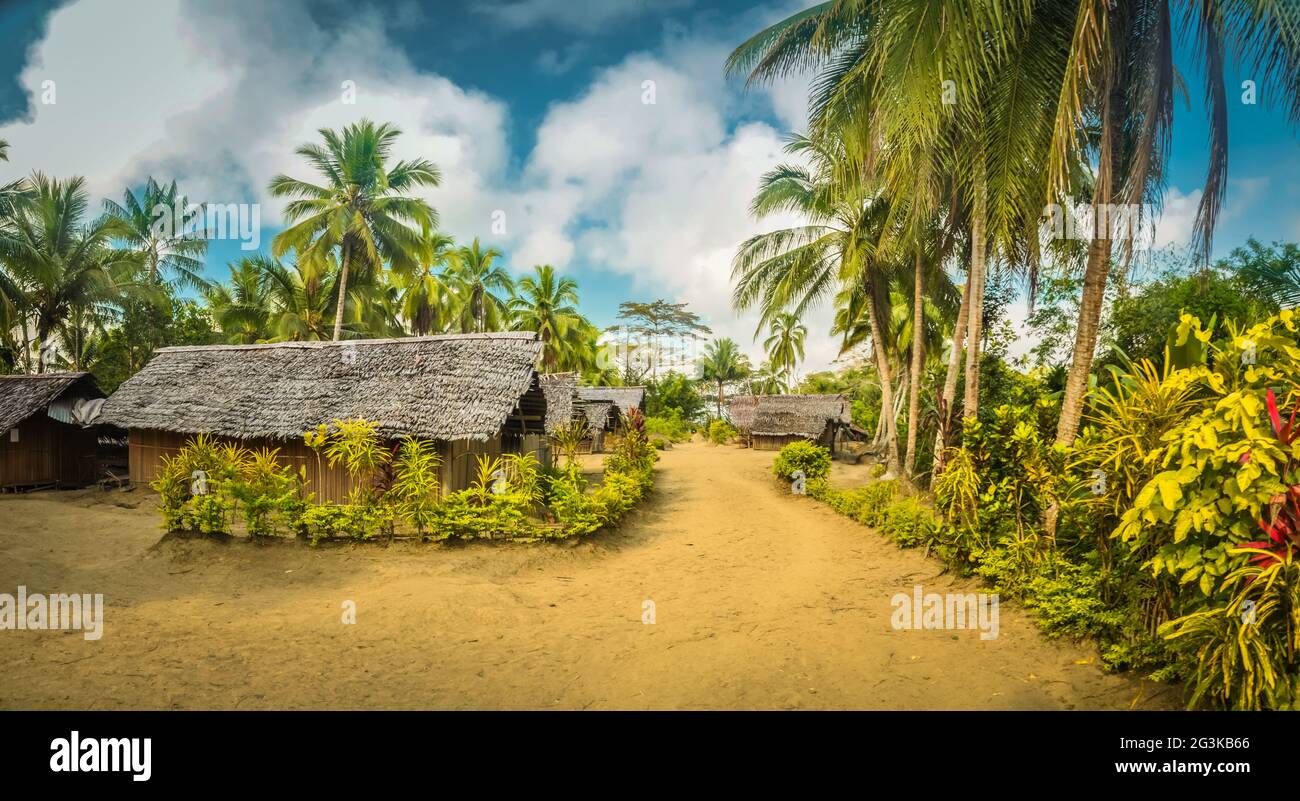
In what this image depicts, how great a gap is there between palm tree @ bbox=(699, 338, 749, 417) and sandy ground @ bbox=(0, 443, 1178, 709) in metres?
35.9

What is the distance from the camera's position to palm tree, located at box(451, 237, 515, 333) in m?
27.9

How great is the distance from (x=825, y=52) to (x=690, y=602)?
8.81 meters

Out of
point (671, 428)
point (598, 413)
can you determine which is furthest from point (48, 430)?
point (671, 428)

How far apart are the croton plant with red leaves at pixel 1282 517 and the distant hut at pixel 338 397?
9.47 metres

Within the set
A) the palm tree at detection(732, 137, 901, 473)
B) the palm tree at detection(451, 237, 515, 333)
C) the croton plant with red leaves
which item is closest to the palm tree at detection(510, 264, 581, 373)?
the palm tree at detection(451, 237, 515, 333)

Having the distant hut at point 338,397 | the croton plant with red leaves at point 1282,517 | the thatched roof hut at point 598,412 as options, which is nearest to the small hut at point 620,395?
the thatched roof hut at point 598,412

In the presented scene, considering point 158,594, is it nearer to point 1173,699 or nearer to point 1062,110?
point 1173,699

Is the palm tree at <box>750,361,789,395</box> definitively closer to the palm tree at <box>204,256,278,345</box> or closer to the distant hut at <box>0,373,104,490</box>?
the palm tree at <box>204,256,278,345</box>

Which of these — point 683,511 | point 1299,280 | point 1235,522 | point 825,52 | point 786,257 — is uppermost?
point 825,52

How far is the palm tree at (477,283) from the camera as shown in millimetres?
27891

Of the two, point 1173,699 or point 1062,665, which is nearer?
point 1173,699

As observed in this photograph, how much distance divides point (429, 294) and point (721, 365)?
82.1 ft

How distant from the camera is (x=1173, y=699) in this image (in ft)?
12.8

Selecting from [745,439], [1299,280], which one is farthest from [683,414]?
[1299,280]
